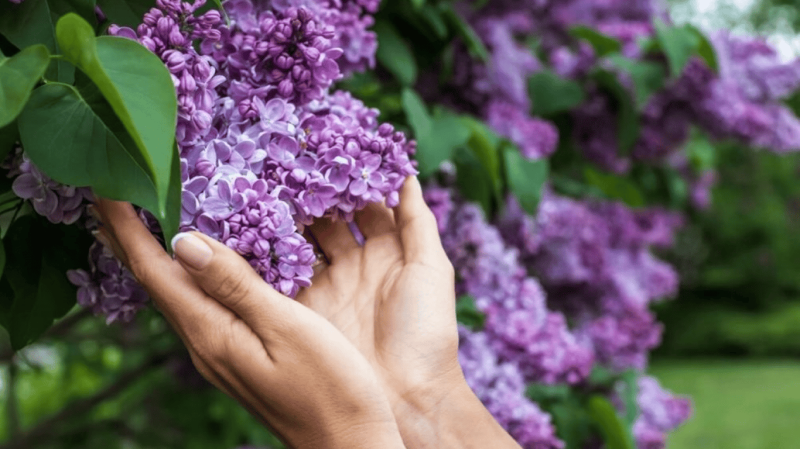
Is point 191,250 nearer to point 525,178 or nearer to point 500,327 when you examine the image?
point 500,327

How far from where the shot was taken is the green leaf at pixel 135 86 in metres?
0.72

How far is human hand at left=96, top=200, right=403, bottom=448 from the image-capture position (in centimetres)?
94

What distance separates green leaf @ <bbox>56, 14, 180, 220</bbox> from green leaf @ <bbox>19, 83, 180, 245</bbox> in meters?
0.08

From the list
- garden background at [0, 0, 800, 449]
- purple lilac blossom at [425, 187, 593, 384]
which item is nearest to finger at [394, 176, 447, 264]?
garden background at [0, 0, 800, 449]

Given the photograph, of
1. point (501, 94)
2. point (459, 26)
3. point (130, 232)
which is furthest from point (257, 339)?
point (501, 94)

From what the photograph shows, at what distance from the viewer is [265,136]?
1.04 meters

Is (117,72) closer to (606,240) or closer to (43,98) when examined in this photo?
(43,98)

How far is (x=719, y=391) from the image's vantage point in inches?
425

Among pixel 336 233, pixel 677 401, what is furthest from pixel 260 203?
pixel 677 401

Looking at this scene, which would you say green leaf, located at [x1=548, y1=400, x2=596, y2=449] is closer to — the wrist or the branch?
the wrist

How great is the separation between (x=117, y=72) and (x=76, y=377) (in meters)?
3.00

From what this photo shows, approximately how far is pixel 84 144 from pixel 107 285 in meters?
0.27

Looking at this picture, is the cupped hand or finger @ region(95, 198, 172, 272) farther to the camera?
the cupped hand

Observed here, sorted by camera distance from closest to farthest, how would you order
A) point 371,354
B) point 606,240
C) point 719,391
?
1. point 371,354
2. point 606,240
3. point 719,391
